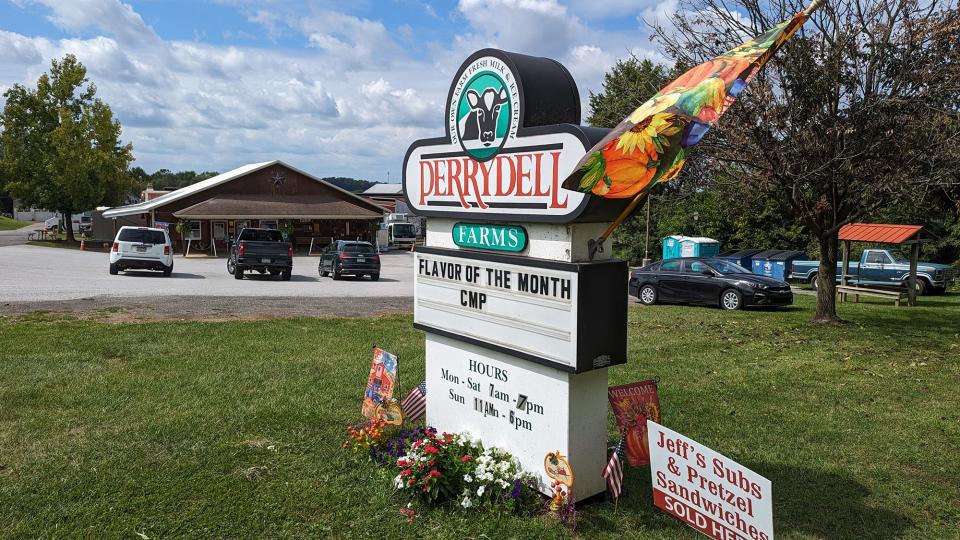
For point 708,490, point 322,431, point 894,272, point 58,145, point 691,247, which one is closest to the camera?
point 708,490

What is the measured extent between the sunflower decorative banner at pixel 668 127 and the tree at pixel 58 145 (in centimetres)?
4279

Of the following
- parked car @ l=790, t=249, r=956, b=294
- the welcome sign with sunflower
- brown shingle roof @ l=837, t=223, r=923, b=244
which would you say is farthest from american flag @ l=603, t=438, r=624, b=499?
parked car @ l=790, t=249, r=956, b=294

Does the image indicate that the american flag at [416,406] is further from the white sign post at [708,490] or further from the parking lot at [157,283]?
the parking lot at [157,283]

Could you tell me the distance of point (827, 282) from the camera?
14961 millimetres

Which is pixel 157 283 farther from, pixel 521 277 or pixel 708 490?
pixel 708 490

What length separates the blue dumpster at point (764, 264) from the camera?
98.5ft

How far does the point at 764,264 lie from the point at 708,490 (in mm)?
28175

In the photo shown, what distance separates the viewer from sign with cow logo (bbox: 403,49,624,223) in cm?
495

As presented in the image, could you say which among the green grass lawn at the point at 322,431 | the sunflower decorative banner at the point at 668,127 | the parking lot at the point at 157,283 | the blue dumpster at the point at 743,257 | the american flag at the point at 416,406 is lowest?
the green grass lawn at the point at 322,431

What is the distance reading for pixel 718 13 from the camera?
14.5 metres

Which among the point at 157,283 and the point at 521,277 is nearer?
the point at 521,277

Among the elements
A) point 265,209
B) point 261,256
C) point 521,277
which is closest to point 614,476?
point 521,277

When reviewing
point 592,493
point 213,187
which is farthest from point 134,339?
point 213,187

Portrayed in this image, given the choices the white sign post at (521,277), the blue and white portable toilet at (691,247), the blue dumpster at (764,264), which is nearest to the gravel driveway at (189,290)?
the white sign post at (521,277)
